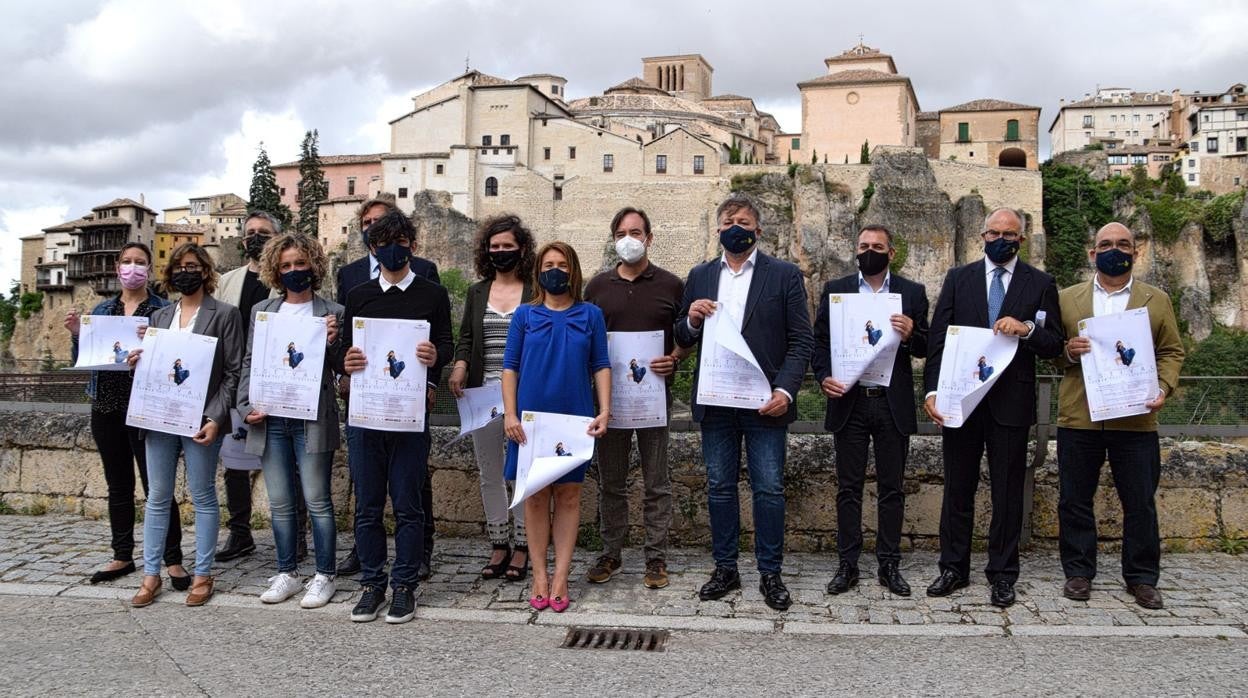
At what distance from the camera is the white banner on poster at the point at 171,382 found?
549 centimetres

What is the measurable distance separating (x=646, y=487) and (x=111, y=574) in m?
3.29

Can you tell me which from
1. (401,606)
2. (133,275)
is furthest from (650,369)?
(133,275)

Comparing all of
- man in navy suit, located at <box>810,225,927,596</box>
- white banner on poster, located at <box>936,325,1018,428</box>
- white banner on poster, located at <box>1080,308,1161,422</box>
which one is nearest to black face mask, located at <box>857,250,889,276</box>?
man in navy suit, located at <box>810,225,927,596</box>

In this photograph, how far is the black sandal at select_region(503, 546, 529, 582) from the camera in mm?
5797

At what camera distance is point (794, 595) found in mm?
5449

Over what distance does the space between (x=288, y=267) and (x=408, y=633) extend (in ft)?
7.17

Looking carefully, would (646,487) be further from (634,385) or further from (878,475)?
(878,475)

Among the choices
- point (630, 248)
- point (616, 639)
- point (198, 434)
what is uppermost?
point (630, 248)

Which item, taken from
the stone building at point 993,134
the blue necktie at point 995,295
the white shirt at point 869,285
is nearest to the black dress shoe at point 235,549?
the white shirt at point 869,285

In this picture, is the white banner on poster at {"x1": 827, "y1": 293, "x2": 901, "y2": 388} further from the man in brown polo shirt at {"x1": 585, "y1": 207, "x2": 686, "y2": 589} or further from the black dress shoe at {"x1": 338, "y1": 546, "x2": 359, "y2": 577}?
the black dress shoe at {"x1": 338, "y1": 546, "x2": 359, "y2": 577}

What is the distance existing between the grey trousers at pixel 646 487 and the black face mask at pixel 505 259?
1.18m

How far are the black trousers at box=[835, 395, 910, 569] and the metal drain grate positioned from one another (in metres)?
1.40

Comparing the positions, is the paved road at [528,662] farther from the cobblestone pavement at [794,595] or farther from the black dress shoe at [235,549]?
the black dress shoe at [235,549]

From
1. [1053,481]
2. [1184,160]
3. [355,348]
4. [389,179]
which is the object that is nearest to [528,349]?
[355,348]
